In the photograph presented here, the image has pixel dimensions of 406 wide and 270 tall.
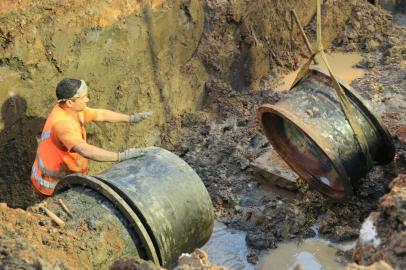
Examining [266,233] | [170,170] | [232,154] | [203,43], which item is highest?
[203,43]

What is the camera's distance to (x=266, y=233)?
5.29m

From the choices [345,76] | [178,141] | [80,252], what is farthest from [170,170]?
[345,76]

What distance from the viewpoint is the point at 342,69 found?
8.19 metres

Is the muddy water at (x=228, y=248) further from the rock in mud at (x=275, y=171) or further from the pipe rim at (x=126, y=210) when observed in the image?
the pipe rim at (x=126, y=210)

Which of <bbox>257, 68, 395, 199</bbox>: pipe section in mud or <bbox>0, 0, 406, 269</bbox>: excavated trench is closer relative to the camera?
<bbox>0, 0, 406, 269</bbox>: excavated trench

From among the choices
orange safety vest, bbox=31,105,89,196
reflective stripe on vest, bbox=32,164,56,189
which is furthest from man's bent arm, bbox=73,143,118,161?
reflective stripe on vest, bbox=32,164,56,189

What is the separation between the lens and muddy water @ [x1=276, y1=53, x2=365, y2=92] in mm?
7852

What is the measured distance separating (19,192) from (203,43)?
9.77ft

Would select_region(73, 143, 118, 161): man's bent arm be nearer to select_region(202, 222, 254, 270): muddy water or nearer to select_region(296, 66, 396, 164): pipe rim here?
select_region(202, 222, 254, 270): muddy water

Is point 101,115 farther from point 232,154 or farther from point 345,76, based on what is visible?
point 345,76

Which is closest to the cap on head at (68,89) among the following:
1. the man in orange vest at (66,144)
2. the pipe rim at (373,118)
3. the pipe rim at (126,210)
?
the man in orange vest at (66,144)

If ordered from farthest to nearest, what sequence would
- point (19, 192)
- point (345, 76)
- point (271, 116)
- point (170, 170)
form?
point (345, 76) → point (271, 116) → point (19, 192) → point (170, 170)

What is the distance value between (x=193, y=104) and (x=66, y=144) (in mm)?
2749

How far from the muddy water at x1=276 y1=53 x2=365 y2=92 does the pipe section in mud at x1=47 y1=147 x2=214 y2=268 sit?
3.68m
